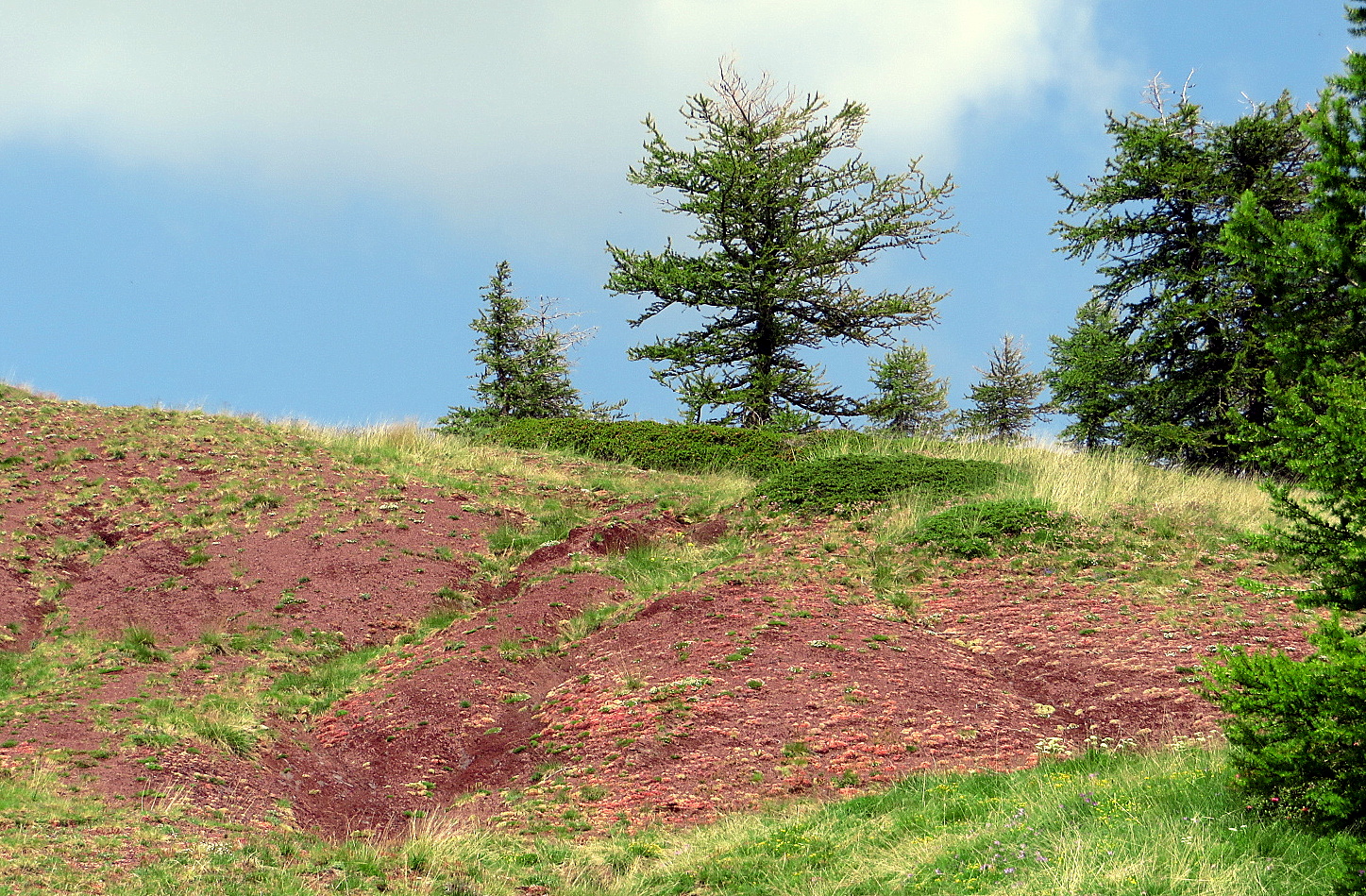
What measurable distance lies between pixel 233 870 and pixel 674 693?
14.8 ft

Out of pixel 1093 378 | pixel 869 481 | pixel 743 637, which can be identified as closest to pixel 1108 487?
pixel 869 481

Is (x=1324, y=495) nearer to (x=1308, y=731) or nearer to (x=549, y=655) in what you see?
(x=1308, y=731)

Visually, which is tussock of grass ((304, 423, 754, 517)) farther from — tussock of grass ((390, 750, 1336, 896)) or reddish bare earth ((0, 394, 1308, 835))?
tussock of grass ((390, 750, 1336, 896))

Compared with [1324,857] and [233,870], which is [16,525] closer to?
[233,870]

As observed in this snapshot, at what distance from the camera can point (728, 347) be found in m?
28.3

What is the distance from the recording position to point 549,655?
1240cm

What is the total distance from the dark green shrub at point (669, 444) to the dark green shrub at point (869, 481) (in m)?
3.85

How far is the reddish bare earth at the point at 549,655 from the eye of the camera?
31.0 feet

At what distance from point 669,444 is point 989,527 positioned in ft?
32.0

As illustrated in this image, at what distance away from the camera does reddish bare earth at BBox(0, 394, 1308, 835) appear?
31.0ft

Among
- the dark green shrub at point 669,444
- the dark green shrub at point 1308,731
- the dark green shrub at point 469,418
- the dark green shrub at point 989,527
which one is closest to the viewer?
the dark green shrub at point 1308,731

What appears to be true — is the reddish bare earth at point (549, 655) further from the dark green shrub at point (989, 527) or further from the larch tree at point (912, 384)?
the larch tree at point (912, 384)

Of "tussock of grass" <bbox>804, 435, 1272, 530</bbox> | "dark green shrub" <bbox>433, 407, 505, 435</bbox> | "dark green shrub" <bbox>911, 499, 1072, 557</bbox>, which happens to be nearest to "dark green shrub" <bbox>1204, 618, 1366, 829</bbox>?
"dark green shrub" <bbox>911, 499, 1072, 557</bbox>

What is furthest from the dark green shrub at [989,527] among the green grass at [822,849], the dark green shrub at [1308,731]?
the dark green shrub at [1308,731]
